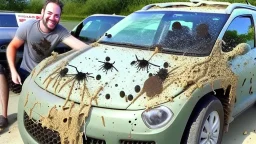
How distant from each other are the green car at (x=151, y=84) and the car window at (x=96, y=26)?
3101 millimetres

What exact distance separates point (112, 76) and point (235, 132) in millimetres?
1956

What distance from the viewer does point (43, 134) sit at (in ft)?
9.89

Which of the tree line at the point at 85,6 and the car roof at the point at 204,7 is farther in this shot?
the tree line at the point at 85,6

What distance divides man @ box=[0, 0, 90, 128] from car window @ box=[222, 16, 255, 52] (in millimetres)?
1619

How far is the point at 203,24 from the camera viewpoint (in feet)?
12.7

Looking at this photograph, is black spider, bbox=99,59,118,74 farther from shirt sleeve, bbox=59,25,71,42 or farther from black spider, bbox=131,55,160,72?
shirt sleeve, bbox=59,25,71,42

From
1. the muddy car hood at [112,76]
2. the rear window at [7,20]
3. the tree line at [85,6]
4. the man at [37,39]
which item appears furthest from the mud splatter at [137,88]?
the tree line at [85,6]

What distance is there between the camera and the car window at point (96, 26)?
739 cm

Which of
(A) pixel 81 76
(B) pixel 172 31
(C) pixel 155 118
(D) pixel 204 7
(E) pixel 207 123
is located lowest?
(E) pixel 207 123

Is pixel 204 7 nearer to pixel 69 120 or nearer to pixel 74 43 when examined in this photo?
pixel 74 43

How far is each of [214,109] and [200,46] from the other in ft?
2.37

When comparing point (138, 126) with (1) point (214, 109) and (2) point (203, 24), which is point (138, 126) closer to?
(1) point (214, 109)

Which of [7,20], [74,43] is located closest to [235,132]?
[74,43]

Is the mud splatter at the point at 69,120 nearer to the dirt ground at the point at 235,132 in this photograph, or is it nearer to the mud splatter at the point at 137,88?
the mud splatter at the point at 137,88
